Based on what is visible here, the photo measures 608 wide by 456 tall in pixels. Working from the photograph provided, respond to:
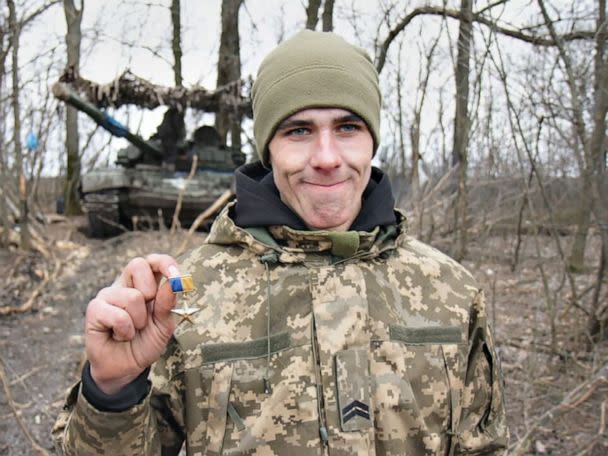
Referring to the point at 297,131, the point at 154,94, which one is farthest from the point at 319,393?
the point at 154,94

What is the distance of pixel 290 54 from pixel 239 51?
14.4 meters

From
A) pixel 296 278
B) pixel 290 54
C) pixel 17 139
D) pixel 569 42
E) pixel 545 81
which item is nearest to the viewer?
pixel 296 278

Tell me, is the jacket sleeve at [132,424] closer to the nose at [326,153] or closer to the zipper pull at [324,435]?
the zipper pull at [324,435]

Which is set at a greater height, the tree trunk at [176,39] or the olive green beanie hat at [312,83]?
the tree trunk at [176,39]

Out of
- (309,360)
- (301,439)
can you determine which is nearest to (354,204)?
(309,360)

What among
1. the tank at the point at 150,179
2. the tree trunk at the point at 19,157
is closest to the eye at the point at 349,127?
the tree trunk at the point at 19,157

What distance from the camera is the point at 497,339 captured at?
5723 mm

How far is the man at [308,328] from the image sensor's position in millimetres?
1478

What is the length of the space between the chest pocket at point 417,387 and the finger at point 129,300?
0.61m

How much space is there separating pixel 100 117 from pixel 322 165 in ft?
33.9

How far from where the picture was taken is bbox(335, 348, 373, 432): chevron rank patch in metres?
1.50

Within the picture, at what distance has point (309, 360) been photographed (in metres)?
1.56

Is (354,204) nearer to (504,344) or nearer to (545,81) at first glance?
(545,81)

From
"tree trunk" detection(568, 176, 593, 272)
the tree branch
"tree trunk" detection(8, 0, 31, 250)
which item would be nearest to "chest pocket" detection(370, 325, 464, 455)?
the tree branch
